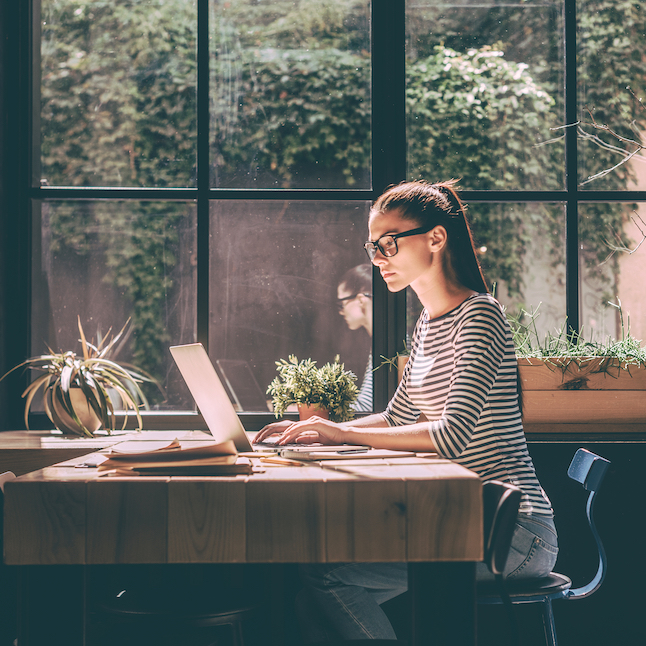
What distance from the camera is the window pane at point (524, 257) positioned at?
286 centimetres

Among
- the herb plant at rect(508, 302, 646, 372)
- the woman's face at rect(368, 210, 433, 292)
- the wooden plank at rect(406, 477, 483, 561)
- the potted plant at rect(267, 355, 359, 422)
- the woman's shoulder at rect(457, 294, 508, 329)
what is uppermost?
the woman's face at rect(368, 210, 433, 292)

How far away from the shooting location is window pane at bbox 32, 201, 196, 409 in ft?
9.15

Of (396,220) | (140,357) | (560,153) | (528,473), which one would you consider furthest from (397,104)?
(528,473)

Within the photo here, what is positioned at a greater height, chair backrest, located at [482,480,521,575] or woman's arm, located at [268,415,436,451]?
woman's arm, located at [268,415,436,451]

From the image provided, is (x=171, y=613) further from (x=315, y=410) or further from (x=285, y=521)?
(x=315, y=410)

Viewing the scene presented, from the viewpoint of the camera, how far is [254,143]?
111 inches

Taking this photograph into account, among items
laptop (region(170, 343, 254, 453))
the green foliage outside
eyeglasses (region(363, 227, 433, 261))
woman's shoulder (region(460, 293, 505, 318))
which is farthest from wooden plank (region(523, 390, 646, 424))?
laptop (region(170, 343, 254, 453))

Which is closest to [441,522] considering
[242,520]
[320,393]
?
[242,520]

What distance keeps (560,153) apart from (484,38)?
634mm

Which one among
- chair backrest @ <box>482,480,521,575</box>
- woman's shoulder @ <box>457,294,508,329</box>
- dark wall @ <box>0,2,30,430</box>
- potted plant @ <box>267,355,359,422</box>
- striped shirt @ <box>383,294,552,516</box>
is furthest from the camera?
dark wall @ <box>0,2,30,430</box>

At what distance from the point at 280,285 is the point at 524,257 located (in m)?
1.12

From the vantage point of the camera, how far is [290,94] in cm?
283

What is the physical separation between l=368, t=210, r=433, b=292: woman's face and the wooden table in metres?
0.87

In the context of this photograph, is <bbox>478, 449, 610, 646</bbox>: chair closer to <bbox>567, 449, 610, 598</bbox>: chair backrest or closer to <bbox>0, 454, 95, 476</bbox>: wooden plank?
<bbox>567, 449, 610, 598</bbox>: chair backrest
